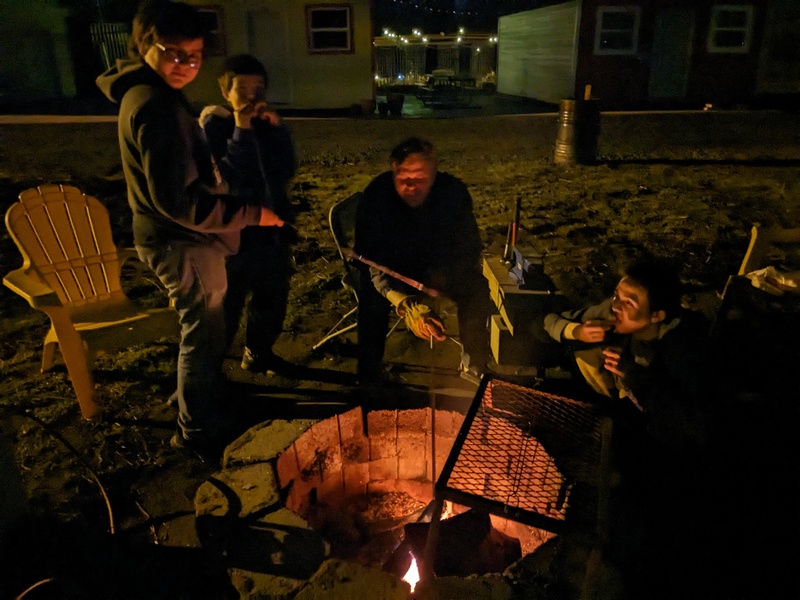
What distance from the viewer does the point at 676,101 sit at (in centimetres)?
1778

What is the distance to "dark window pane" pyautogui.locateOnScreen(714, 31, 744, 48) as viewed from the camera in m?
17.1

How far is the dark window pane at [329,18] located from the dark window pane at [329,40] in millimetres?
170

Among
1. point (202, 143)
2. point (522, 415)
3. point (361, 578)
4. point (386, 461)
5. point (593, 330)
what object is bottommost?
point (386, 461)

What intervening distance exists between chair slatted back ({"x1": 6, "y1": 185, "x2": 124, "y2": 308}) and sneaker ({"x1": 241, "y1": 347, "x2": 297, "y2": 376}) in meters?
0.92

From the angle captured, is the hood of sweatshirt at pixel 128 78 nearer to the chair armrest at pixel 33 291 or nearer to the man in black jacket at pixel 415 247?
the chair armrest at pixel 33 291

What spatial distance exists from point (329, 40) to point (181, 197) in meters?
15.1

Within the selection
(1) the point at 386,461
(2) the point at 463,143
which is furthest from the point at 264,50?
(1) the point at 386,461

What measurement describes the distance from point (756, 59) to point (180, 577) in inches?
811

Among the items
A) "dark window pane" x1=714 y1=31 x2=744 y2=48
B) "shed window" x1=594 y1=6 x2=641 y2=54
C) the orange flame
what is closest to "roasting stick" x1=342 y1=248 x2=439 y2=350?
the orange flame

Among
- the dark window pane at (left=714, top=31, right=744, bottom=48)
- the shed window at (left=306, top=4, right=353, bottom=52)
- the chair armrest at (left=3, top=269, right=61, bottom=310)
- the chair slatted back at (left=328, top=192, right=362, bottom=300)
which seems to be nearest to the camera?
the chair armrest at (left=3, top=269, right=61, bottom=310)

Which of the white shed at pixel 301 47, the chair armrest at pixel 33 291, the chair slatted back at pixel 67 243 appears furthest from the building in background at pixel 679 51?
the chair armrest at pixel 33 291

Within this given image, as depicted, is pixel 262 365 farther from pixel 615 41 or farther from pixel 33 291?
pixel 615 41

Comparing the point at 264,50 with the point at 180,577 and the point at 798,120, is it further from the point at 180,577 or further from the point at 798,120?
the point at 180,577

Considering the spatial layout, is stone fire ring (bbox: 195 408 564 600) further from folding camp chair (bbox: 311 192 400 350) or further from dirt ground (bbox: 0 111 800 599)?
folding camp chair (bbox: 311 192 400 350)
